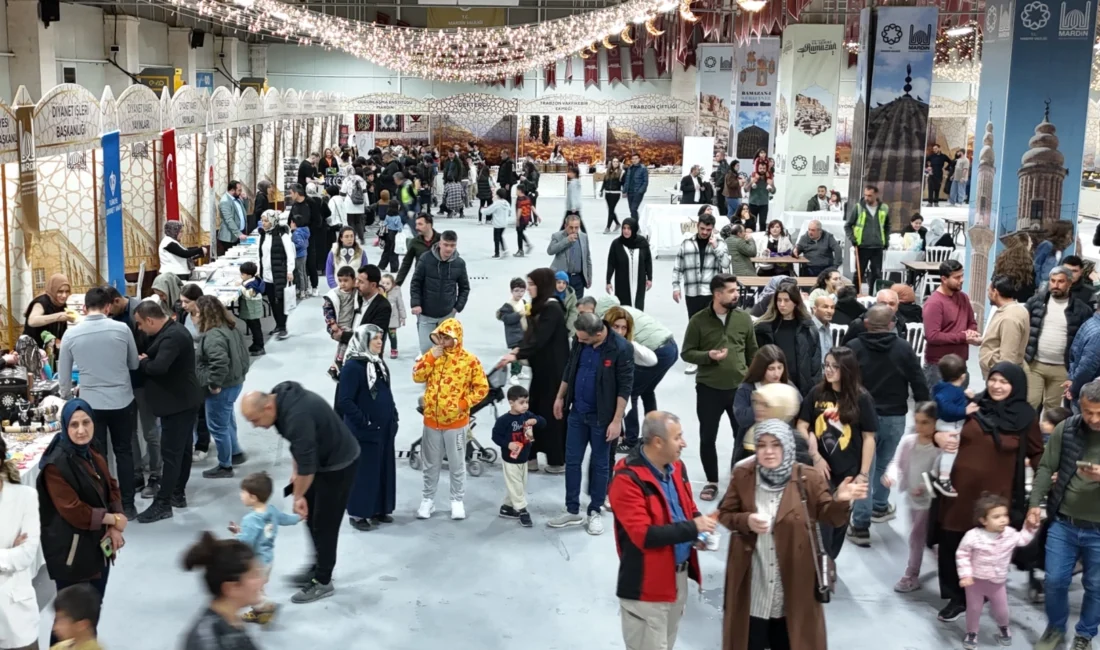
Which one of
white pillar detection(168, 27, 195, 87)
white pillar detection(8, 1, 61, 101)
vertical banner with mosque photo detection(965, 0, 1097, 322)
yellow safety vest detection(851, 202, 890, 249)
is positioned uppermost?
white pillar detection(168, 27, 195, 87)

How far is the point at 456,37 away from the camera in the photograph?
27.9 meters

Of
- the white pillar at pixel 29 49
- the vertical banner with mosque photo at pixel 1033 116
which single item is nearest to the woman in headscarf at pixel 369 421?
the vertical banner with mosque photo at pixel 1033 116

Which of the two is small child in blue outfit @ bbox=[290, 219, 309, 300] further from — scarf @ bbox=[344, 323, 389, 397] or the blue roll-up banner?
scarf @ bbox=[344, 323, 389, 397]

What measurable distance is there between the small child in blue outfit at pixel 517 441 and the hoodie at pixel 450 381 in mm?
253

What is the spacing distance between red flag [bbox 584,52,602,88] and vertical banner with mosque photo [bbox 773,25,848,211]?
614 inches

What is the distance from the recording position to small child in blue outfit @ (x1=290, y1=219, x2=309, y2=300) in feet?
43.1

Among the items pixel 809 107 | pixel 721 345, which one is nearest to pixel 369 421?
pixel 721 345

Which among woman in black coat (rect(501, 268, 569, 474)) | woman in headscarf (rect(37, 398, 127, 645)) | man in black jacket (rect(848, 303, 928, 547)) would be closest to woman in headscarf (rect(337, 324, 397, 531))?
woman in black coat (rect(501, 268, 569, 474))

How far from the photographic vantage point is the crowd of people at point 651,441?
4.44 m

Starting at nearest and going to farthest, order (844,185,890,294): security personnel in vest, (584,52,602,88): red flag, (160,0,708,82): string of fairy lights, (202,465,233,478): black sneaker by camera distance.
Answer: (202,465,233,478): black sneaker < (844,185,890,294): security personnel in vest < (160,0,708,82): string of fairy lights < (584,52,602,88): red flag

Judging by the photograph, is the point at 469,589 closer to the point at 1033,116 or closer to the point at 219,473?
the point at 219,473

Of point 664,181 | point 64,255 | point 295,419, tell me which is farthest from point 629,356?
point 664,181

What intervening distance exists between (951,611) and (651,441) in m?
2.36

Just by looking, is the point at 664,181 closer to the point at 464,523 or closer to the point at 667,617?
the point at 464,523
